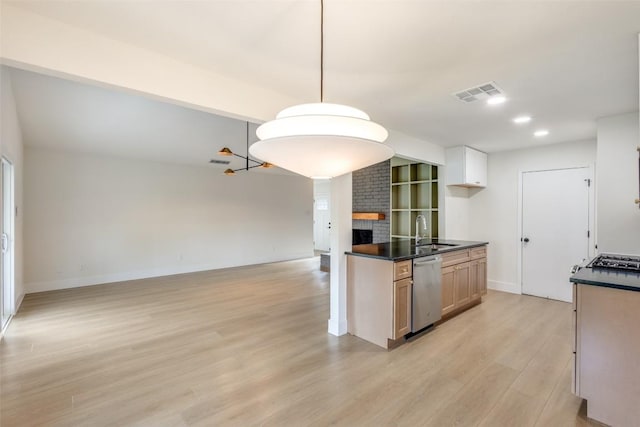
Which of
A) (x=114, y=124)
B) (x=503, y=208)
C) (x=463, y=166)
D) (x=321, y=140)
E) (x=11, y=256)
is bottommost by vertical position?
(x=11, y=256)

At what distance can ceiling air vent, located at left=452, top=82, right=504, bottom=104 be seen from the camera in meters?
2.59

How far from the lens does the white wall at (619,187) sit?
2998mm

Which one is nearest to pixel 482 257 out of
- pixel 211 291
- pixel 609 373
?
→ pixel 609 373

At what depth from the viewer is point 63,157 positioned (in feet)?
17.6

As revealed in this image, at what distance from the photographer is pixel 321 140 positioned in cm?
110

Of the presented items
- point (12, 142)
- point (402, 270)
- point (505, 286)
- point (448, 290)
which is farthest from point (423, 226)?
point (12, 142)

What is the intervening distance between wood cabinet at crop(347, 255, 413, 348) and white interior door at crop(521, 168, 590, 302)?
3096 millimetres

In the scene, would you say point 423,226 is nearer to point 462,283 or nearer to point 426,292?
point 462,283

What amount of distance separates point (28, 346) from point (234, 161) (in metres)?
4.89

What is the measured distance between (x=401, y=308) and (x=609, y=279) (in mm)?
1616

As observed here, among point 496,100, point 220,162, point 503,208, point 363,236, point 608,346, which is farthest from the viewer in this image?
point 220,162

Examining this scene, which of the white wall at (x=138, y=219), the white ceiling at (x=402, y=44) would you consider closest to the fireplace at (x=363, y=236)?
the white wall at (x=138, y=219)

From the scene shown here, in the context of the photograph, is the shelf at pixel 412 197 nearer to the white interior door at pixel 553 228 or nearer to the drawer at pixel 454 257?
the drawer at pixel 454 257

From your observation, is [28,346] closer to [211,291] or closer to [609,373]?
[211,291]
